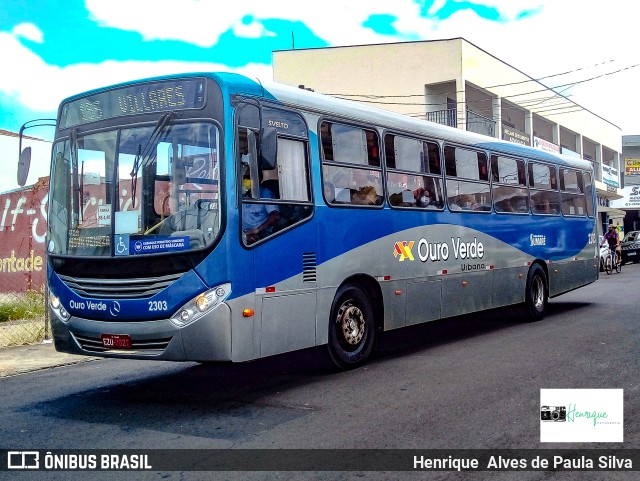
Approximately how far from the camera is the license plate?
23.2ft

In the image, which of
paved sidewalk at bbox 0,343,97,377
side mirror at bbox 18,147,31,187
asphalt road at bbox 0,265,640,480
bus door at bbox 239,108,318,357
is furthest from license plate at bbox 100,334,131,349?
paved sidewalk at bbox 0,343,97,377

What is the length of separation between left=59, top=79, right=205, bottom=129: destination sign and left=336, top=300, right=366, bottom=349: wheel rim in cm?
299

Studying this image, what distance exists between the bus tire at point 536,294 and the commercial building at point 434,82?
17.9 metres

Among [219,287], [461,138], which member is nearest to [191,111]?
[219,287]

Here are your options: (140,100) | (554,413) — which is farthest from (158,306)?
(554,413)

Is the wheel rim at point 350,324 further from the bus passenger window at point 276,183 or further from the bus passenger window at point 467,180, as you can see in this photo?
the bus passenger window at point 467,180

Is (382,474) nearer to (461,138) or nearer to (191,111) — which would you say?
(191,111)

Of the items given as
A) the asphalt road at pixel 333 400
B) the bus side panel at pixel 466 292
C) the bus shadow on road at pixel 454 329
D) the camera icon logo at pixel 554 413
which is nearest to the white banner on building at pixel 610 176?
the bus shadow on road at pixel 454 329

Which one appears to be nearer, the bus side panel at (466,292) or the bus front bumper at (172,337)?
the bus front bumper at (172,337)

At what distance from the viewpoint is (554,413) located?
616 cm

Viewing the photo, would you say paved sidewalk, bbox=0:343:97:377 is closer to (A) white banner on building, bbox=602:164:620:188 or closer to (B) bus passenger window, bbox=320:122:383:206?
(B) bus passenger window, bbox=320:122:383:206

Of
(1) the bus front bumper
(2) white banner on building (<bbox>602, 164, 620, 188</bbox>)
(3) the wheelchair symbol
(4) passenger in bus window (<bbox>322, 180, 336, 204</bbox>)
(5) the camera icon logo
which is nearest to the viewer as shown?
(5) the camera icon logo

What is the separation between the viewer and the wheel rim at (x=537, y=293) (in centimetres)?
1360

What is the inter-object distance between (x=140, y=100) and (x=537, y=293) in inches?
353
